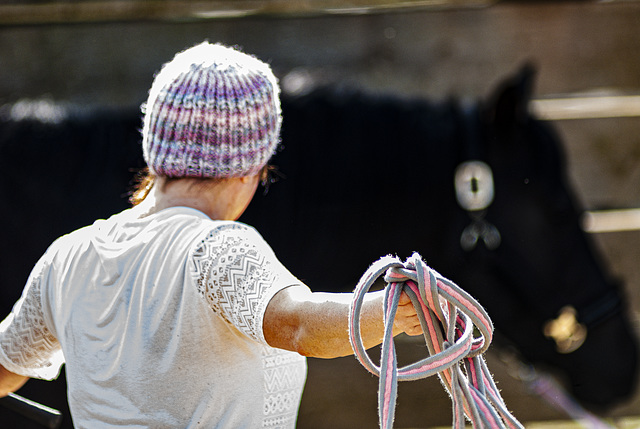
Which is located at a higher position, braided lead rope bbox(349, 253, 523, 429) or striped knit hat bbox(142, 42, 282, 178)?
striped knit hat bbox(142, 42, 282, 178)

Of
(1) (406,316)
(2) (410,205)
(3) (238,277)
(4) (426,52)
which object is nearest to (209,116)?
(3) (238,277)

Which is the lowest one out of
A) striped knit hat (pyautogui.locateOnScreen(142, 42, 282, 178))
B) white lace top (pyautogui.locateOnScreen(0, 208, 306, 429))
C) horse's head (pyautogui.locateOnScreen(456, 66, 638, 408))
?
horse's head (pyautogui.locateOnScreen(456, 66, 638, 408))

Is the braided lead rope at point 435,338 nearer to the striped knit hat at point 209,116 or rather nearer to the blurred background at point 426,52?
the striped knit hat at point 209,116

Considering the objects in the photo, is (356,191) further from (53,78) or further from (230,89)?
(53,78)

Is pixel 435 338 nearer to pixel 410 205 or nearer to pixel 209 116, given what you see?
pixel 209 116

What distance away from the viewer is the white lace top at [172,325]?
2.68 feet

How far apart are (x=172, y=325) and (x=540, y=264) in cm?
168

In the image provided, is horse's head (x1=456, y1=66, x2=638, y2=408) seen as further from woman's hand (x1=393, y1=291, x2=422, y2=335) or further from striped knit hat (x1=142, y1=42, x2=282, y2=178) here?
woman's hand (x1=393, y1=291, x2=422, y2=335)

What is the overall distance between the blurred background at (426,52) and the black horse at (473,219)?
110 centimetres

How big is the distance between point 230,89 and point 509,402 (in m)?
2.92

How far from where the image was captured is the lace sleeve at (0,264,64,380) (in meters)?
1.04

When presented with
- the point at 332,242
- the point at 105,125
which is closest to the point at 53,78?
the point at 105,125

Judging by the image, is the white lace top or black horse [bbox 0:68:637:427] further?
black horse [bbox 0:68:637:427]

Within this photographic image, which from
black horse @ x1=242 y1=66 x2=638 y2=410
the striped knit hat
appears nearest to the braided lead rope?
the striped knit hat
